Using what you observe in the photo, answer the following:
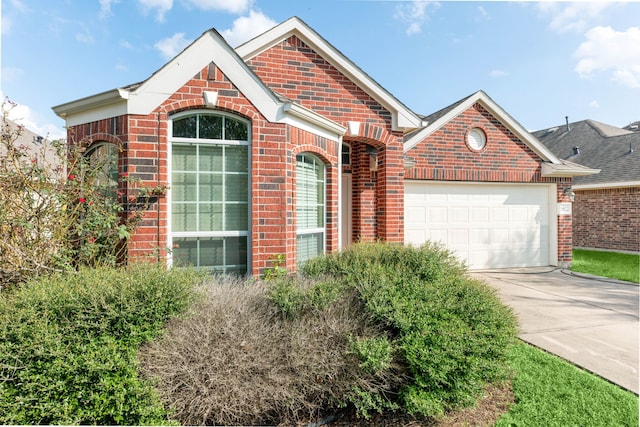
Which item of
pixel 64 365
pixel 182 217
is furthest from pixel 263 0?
pixel 64 365

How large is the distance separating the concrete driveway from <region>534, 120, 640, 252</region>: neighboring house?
6.22 metres

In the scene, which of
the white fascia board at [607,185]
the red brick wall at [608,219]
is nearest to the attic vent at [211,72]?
the white fascia board at [607,185]

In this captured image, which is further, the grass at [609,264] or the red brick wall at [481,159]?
the red brick wall at [481,159]

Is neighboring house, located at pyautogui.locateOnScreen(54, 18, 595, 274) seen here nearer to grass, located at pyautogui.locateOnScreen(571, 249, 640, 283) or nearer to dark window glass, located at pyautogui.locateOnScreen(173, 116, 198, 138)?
dark window glass, located at pyautogui.locateOnScreen(173, 116, 198, 138)

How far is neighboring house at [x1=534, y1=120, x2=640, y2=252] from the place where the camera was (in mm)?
12453

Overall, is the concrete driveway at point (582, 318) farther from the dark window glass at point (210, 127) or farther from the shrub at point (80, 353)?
the dark window glass at point (210, 127)

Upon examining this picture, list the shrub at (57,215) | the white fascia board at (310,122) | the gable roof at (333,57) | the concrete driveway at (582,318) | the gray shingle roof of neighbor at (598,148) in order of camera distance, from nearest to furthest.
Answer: the concrete driveway at (582,318) → the shrub at (57,215) → the white fascia board at (310,122) → the gable roof at (333,57) → the gray shingle roof of neighbor at (598,148)

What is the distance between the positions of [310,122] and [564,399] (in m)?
4.84

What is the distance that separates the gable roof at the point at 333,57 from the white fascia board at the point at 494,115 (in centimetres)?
A: 196

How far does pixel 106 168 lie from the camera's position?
4.85 m

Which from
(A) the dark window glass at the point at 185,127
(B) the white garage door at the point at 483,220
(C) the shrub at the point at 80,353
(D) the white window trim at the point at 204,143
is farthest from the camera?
(B) the white garage door at the point at 483,220

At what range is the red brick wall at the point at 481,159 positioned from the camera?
924 centimetres

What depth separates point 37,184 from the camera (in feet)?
14.0

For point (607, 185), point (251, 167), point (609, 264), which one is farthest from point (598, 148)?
point (251, 167)
